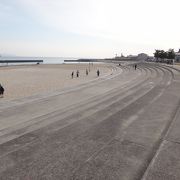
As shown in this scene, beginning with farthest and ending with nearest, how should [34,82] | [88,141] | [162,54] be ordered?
[162,54] → [34,82] → [88,141]

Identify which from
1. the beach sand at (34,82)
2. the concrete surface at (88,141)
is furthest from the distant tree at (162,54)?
the concrete surface at (88,141)

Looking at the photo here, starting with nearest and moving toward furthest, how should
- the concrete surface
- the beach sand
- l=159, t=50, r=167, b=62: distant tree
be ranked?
1. the concrete surface
2. the beach sand
3. l=159, t=50, r=167, b=62: distant tree

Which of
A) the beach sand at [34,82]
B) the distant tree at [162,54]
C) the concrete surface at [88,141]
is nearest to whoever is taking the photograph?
the concrete surface at [88,141]

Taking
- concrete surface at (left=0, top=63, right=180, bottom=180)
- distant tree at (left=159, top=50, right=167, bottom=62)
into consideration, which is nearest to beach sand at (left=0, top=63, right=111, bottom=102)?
concrete surface at (left=0, top=63, right=180, bottom=180)

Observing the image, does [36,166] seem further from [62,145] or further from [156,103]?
[156,103]

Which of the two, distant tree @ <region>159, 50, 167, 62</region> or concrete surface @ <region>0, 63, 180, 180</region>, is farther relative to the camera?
distant tree @ <region>159, 50, 167, 62</region>

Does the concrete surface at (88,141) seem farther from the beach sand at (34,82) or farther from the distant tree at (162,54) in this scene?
the distant tree at (162,54)

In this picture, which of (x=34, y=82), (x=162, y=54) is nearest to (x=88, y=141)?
(x=34, y=82)

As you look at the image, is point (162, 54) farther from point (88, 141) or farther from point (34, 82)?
point (88, 141)

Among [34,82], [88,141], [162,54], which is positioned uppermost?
[162,54]

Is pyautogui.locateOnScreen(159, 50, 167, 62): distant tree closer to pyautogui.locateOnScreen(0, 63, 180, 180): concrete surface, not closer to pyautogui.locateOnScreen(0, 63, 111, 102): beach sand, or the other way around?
pyautogui.locateOnScreen(0, 63, 111, 102): beach sand

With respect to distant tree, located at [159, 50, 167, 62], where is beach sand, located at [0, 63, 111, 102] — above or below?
below

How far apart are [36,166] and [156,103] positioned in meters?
15.0

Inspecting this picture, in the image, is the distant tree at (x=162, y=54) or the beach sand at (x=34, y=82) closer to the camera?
the beach sand at (x=34, y=82)
